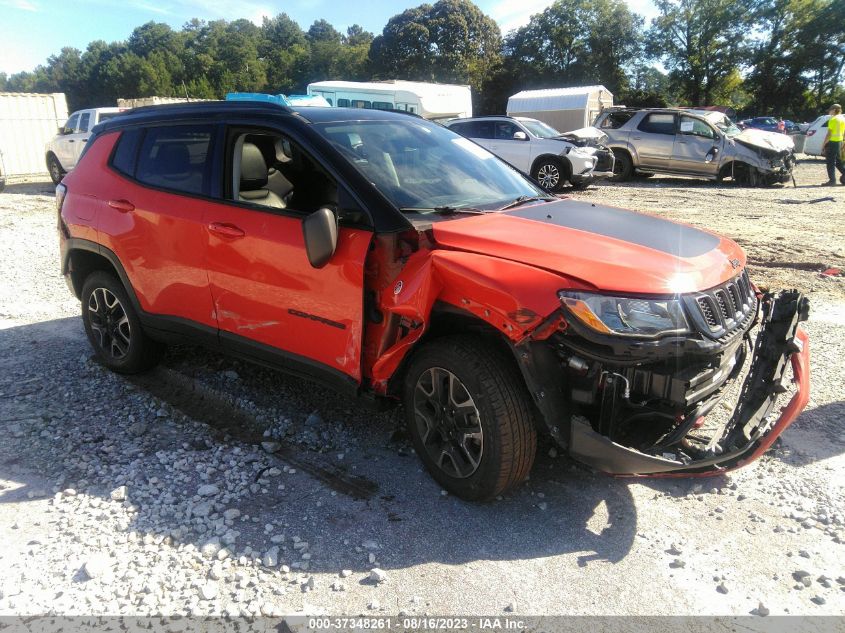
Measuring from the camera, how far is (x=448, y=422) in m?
2.97

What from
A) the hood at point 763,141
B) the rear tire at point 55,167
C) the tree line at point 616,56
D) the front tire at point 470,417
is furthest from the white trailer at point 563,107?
the tree line at point 616,56

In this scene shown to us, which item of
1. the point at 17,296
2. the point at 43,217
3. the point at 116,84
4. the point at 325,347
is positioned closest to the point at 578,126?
the point at 43,217

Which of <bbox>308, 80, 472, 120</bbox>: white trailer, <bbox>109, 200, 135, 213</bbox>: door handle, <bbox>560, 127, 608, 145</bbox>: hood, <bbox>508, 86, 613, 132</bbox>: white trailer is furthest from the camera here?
<bbox>508, 86, 613, 132</bbox>: white trailer

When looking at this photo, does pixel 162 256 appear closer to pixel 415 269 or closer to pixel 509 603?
pixel 415 269

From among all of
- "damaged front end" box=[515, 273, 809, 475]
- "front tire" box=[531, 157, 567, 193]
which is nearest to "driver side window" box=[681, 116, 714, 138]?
"front tire" box=[531, 157, 567, 193]

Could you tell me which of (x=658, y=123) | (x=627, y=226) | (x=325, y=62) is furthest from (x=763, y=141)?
(x=325, y=62)

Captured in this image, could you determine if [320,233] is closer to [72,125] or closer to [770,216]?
[770,216]

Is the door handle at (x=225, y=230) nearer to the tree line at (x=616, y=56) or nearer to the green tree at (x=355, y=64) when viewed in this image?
the tree line at (x=616, y=56)

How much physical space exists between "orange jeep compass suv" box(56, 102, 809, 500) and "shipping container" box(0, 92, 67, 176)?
19177 mm

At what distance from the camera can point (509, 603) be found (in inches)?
95.3

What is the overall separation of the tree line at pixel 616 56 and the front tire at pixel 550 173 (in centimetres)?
3890

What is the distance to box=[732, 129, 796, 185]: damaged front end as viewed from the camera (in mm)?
14664

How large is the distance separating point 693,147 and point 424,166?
46.0ft

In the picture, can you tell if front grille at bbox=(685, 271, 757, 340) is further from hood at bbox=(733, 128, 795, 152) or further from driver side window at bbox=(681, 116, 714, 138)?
driver side window at bbox=(681, 116, 714, 138)
